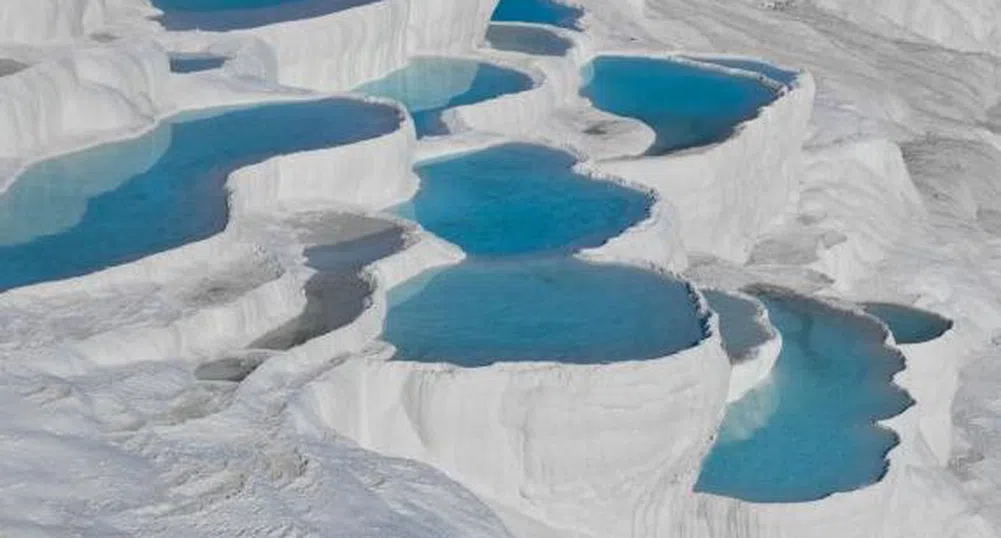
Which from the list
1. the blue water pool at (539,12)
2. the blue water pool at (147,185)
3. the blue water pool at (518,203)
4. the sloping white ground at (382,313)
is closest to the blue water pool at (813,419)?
the sloping white ground at (382,313)

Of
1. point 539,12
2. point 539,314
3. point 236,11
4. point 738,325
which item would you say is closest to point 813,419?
point 738,325

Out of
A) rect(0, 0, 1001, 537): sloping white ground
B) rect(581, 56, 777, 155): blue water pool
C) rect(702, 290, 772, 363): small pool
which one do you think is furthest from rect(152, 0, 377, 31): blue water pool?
rect(702, 290, 772, 363): small pool

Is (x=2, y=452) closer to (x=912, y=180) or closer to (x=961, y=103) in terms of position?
(x=912, y=180)

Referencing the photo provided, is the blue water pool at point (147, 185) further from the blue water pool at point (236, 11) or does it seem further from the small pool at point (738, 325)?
the small pool at point (738, 325)

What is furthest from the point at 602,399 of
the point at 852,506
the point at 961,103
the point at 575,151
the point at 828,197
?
the point at 961,103

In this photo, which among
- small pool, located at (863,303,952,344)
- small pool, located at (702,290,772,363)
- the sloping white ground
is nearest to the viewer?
the sloping white ground

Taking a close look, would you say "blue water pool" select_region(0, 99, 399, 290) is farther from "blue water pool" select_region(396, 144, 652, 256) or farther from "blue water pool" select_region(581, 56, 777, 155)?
"blue water pool" select_region(581, 56, 777, 155)
